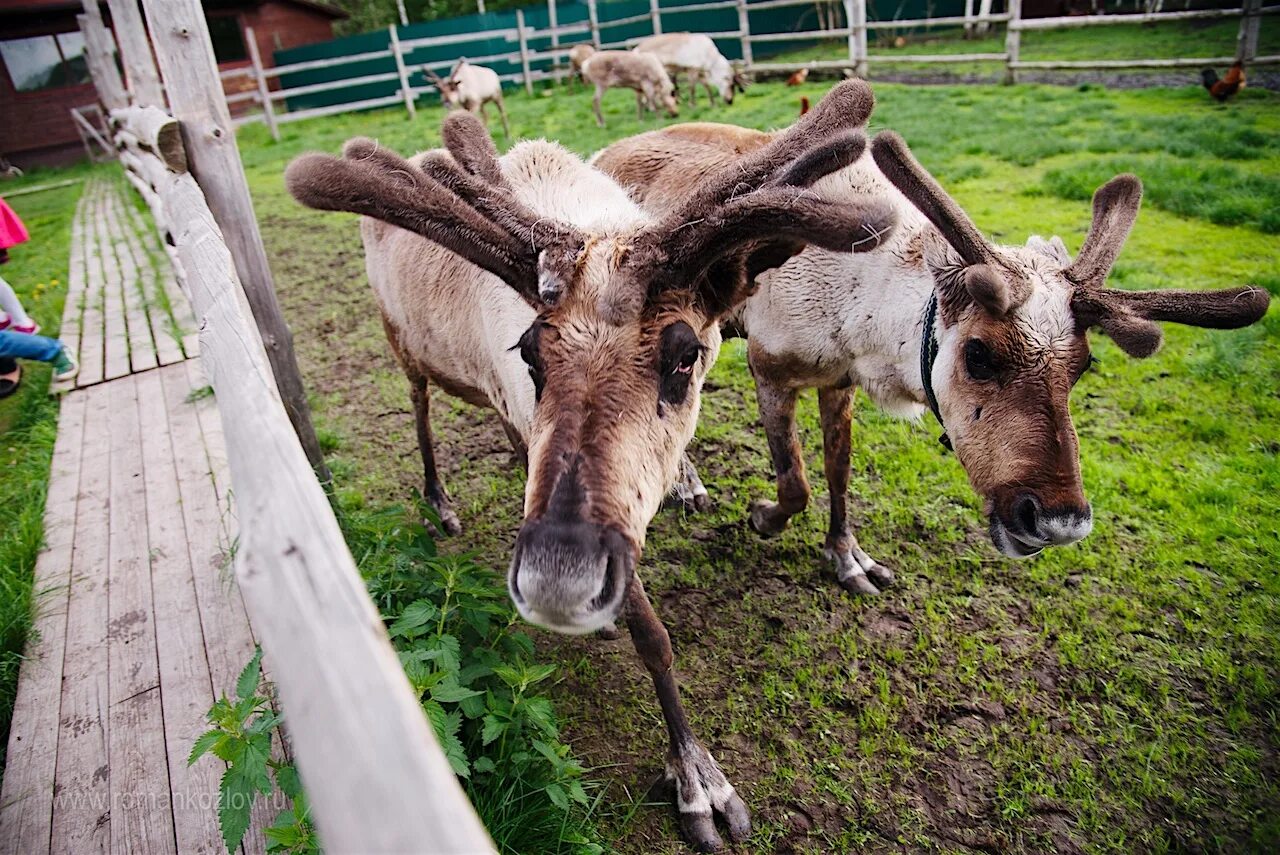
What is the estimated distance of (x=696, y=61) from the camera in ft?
54.0

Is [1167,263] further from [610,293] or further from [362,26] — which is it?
[362,26]

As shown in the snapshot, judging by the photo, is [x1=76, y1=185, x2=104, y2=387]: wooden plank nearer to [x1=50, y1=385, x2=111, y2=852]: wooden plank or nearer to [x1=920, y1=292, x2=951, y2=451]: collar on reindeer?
[x1=50, y1=385, x2=111, y2=852]: wooden plank

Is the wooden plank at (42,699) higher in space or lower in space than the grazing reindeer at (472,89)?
lower

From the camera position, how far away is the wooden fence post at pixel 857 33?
50.2 ft

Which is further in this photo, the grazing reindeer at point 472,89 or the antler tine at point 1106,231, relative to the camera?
the grazing reindeer at point 472,89

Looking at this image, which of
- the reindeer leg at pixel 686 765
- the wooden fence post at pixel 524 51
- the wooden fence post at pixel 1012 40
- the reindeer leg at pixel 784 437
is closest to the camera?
the reindeer leg at pixel 686 765

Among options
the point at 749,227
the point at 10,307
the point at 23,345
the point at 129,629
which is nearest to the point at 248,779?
the point at 129,629

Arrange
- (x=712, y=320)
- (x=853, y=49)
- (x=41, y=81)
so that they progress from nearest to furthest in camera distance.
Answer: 1. (x=712, y=320)
2. (x=853, y=49)
3. (x=41, y=81)

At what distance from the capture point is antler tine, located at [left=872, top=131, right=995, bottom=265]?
8.38 feet

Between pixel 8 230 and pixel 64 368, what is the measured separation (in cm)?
139

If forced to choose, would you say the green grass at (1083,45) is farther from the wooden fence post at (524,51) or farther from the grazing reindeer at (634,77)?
the wooden fence post at (524,51)

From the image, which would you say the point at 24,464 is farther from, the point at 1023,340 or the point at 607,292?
the point at 1023,340

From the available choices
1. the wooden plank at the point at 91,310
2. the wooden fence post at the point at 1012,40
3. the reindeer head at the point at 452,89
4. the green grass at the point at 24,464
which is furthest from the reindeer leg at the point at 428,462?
the wooden fence post at the point at 1012,40

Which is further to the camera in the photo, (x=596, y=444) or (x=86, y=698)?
(x=86, y=698)
